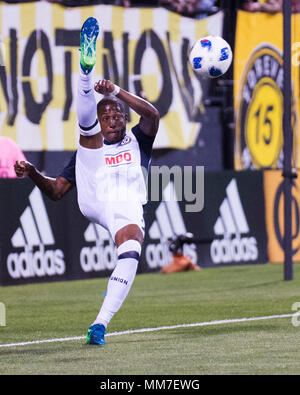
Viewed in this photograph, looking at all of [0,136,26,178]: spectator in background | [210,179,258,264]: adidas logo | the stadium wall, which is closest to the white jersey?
the stadium wall

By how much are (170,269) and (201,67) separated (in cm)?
625

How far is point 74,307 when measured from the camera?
503 inches

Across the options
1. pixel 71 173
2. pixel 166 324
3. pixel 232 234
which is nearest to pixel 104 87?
pixel 71 173

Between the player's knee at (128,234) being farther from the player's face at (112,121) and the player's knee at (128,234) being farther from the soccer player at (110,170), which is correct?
the player's face at (112,121)

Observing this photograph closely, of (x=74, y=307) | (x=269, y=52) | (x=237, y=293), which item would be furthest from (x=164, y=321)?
(x=269, y=52)

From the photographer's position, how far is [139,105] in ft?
31.8

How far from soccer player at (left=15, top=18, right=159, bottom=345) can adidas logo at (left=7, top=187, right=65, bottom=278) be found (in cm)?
492

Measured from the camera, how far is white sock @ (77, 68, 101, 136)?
947cm

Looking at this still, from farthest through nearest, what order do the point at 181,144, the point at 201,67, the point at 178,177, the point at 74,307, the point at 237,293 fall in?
the point at 181,144
the point at 178,177
the point at 237,293
the point at 74,307
the point at 201,67

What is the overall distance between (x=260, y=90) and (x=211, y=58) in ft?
33.5

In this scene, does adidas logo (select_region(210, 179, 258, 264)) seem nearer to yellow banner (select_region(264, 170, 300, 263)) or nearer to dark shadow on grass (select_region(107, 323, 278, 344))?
yellow banner (select_region(264, 170, 300, 263))

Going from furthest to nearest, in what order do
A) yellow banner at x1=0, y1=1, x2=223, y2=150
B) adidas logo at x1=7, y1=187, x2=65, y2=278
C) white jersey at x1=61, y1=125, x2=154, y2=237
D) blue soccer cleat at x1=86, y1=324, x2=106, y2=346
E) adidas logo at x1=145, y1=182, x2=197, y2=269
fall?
1. yellow banner at x1=0, y1=1, x2=223, y2=150
2. adidas logo at x1=145, y1=182, x2=197, y2=269
3. adidas logo at x1=7, y1=187, x2=65, y2=278
4. white jersey at x1=61, y1=125, x2=154, y2=237
5. blue soccer cleat at x1=86, y1=324, x2=106, y2=346

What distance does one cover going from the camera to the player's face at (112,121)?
32.8 ft

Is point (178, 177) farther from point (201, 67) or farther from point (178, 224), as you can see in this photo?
point (201, 67)
